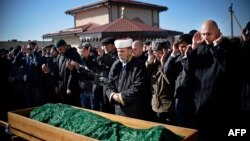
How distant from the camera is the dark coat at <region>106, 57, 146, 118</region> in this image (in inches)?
151

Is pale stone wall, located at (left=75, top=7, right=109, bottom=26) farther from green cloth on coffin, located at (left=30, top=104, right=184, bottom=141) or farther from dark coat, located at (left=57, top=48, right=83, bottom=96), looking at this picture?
green cloth on coffin, located at (left=30, top=104, right=184, bottom=141)

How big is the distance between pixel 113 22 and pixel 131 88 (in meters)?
14.8

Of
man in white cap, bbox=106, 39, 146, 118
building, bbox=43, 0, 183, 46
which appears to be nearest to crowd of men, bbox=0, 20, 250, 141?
man in white cap, bbox=106, 39, 146, 118

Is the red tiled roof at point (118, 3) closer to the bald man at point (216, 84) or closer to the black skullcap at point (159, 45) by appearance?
the black skullcap at point (159, 45)

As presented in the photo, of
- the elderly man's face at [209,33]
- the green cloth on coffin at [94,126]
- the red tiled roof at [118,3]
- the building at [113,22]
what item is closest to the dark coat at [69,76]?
the green cloth on coffin at [94,126]

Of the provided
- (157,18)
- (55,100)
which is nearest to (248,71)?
(55,100)

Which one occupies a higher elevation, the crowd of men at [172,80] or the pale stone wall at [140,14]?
the pale stone wall at [140,14]

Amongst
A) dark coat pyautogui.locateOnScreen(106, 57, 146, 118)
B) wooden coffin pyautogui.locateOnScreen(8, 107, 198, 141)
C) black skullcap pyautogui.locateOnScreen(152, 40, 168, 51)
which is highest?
black skullcap pyautogui.locateOnScreen(152, 40, 168, 51)

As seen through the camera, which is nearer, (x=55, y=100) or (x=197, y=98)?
(x=197, y=98)

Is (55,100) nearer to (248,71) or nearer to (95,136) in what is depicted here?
(95,136)

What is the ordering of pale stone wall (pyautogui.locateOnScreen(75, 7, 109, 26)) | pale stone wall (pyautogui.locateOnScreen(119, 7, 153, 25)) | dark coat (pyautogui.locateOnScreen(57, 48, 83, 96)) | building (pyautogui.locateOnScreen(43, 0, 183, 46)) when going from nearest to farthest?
dark coat (pyautogui.locateOnScreen(57, 48, 83, 96))
building (pyautogui.locateOnScreen(43, 0, 183, 46))
pale stone wall (pyautogui.locateOnScreen(75, 7, 109, 26))
pale stone wall (pyautogui.locateOnScreen(119, 7, 153, 25))

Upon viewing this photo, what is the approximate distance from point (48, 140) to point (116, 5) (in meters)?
19.7

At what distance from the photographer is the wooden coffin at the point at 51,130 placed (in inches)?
112

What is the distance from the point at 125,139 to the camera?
2836 mm
